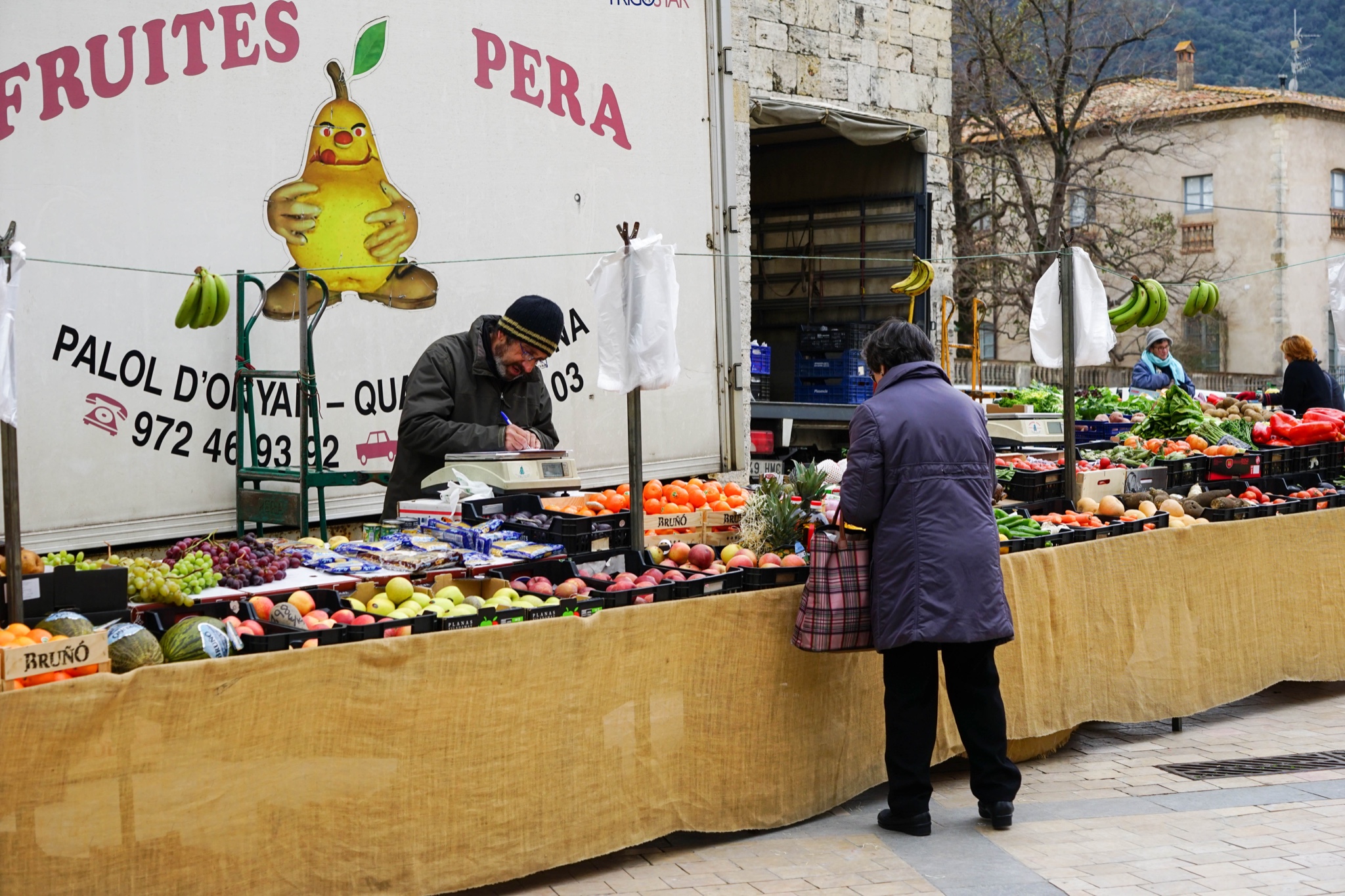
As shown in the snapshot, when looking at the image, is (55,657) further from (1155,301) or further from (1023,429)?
(1155,301)

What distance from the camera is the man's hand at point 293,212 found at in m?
7.52

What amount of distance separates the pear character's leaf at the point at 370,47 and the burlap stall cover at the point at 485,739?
4.44m

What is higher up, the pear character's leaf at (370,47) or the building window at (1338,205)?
the building window at (1338,205)

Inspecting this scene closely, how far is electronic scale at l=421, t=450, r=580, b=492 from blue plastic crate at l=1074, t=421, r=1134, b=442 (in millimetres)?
4882

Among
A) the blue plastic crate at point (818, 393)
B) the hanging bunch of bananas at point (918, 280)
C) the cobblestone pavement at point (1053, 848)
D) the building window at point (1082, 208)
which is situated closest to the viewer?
the cobblestone pavement at point (1053, 848)

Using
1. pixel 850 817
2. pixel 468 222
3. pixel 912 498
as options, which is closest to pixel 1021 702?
pixel 850 817

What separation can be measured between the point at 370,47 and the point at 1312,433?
632 centimetres

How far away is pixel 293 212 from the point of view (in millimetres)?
7602

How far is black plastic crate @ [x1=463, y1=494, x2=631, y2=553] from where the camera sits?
19.1ft

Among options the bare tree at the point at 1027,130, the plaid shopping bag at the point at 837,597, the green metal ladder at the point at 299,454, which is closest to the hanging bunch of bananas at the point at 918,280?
the green metal ladder at the point at 299,454

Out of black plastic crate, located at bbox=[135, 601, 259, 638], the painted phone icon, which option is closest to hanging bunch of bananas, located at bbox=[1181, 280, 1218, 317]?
the painted phone icon

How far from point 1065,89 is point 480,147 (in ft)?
78.9

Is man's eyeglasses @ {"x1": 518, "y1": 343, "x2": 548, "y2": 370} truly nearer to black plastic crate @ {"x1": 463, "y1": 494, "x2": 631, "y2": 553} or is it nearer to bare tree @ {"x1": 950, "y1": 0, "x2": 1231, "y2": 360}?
black plastic crate @ {"x1": 463, "y1": 494, "x2": 631, "y2": 553}

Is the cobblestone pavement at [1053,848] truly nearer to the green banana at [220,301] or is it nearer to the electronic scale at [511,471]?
the electronic scale at [511,471]
